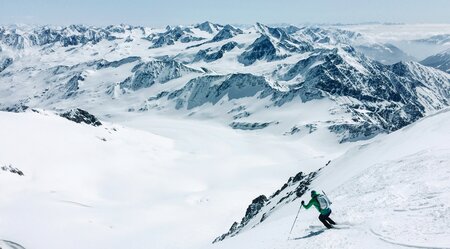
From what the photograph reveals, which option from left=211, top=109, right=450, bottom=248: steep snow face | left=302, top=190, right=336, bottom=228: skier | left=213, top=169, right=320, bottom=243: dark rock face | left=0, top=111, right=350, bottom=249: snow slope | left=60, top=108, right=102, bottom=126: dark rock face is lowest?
left=211, top=109, right=450, bottom=248: steep snow face

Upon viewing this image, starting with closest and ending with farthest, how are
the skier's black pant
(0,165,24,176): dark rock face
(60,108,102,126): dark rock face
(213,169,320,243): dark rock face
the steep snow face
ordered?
the steep snow face < the skier's black pant < (213,169,320,243): dark rock face < (0,165,24,176): dark rock face < (60,108,102,126): dark rock face

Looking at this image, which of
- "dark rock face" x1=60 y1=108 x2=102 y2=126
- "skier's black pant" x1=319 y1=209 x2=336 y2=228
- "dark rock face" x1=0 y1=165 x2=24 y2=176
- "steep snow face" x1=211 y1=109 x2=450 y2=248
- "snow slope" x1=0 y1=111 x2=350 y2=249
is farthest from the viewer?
"dark rock face" x1=60 y1=108 x2=102 y2=126

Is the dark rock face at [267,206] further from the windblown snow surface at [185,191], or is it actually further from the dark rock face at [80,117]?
the dark rock face at [80,117]

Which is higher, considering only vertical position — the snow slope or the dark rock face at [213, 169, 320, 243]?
the snow slope

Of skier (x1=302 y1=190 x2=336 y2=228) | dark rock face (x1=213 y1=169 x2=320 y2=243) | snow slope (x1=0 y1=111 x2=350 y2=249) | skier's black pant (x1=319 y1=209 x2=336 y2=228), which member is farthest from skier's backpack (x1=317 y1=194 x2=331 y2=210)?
snow slope (x1=0 y1=111 x2=350 y2=249)

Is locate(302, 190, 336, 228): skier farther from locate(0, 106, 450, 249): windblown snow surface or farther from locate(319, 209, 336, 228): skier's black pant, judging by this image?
locate(0, 106, 450, 249): windblown snow surface

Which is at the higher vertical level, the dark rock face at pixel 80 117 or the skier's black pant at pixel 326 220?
the dark rock face at pixel 80 117

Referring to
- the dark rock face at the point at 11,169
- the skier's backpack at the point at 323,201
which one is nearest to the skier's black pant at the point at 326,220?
the skier's backpack at the point at 323,201

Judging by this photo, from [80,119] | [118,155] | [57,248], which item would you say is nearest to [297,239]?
[57,248]
